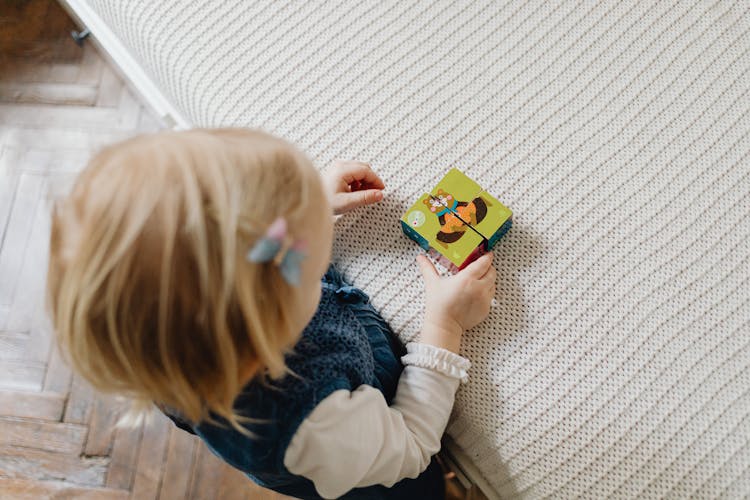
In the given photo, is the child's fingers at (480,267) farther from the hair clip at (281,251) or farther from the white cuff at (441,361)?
the hair clip at (281,251)

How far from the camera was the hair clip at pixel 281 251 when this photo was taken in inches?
17.1

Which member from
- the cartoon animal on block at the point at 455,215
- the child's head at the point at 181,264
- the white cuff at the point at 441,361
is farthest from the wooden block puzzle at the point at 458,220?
the child's head at the point at 181,264

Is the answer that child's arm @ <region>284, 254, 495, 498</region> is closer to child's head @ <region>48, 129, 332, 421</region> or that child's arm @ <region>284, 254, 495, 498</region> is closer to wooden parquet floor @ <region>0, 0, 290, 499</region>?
child's head @ <region>48, 129, 332, 421</region>

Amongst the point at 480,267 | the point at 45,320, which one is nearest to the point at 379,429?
the point at 480,267

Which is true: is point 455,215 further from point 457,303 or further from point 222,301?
point 222,301

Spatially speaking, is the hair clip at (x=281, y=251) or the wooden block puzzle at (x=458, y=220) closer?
the hair clip at (x=281, y=251)

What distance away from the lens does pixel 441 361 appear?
0.67m

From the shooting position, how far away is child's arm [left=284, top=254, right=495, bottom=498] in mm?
559

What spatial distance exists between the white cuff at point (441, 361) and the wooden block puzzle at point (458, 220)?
106 millimetres

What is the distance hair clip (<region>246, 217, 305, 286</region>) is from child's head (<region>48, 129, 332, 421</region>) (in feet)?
0.04

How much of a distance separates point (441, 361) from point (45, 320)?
92 centimetres

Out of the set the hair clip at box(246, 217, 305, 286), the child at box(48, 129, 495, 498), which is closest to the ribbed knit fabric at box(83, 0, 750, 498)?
the child at box(48, 129, 495, 498)

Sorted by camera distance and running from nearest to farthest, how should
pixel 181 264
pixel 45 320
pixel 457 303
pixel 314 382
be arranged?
pixel 181 264, pixel 314 382, pixel 457 303, pixel 45 320

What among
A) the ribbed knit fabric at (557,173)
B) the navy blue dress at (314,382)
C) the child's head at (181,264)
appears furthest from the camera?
the ribbed knit fabric at (557,173)
